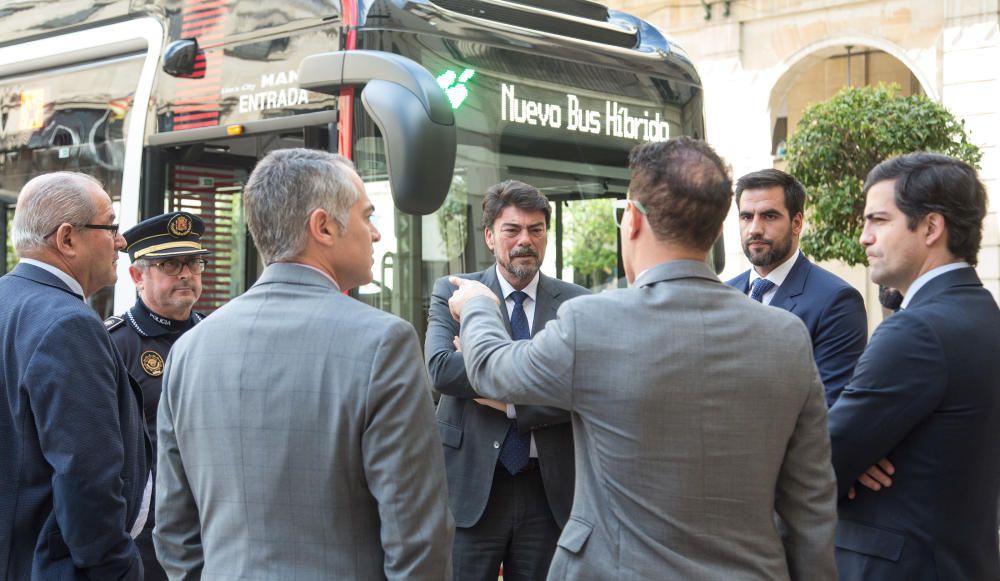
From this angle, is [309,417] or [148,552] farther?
[148,552]

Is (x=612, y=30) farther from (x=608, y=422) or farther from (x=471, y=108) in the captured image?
(x=608, y=422)

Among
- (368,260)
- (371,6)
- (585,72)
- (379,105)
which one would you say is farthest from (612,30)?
(368,260)

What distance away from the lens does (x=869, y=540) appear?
2883 mm

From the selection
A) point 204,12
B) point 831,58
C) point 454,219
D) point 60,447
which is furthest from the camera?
point 831,58

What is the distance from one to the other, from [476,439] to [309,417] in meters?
1.70

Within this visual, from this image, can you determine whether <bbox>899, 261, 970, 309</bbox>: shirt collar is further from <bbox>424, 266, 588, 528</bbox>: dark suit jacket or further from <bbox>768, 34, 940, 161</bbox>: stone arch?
<bbox>768, 34, 940, 161</bbox>: stone arch

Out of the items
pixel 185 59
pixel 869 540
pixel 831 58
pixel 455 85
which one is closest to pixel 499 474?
pixel 869 540

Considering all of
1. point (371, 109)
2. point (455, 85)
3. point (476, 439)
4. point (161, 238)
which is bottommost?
point (476, 439)

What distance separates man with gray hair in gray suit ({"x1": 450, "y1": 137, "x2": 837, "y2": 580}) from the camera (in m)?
2.46

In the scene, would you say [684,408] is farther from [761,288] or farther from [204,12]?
[204,12]

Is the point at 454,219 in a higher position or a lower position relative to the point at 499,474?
higher

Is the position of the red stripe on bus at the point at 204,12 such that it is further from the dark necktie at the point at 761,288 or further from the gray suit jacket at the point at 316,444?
the gray suit jacket at the point at 316,444

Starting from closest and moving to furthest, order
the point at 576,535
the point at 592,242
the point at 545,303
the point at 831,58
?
the point at 576,535, the point at 545,303, the point at 592,242, the point at 831,58

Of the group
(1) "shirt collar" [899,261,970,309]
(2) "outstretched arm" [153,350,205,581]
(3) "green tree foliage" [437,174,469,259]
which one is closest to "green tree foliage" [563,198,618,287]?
(3) "green tree foliage" [437,174,469,259]
